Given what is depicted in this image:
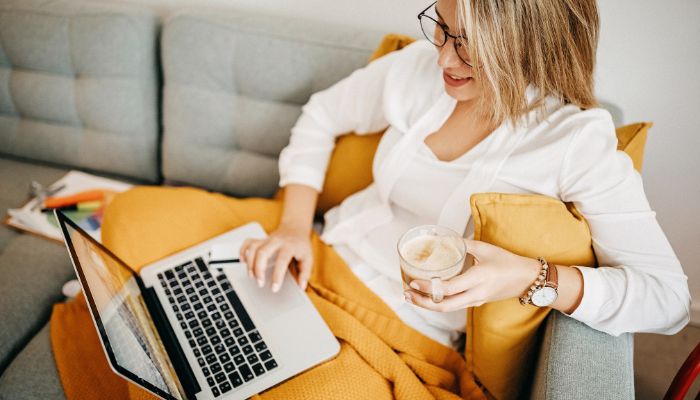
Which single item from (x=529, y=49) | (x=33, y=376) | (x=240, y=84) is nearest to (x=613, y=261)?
(x=529, y=49)

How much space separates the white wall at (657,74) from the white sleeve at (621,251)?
1.52 ft

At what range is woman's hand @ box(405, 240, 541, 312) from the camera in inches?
32.4

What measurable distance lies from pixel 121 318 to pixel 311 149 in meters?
0.66

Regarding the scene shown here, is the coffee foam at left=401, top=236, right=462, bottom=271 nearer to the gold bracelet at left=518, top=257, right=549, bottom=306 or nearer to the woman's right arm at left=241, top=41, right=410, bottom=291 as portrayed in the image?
the gold bracelet at left=518, top=257, right=549, bottom=306

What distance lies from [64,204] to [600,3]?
5.73 ft

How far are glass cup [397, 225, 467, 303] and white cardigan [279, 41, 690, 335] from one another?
7.1 inches

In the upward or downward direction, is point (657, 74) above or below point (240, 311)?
above

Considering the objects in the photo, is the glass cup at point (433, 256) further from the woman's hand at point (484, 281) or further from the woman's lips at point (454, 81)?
the woman's lips at point (454, 81)

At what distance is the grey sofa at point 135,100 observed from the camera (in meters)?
1.45

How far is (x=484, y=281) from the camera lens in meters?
0.83

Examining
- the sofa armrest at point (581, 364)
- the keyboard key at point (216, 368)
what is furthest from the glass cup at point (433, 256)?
the keyboard key at point (216, 368)

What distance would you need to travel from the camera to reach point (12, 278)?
1.40 m

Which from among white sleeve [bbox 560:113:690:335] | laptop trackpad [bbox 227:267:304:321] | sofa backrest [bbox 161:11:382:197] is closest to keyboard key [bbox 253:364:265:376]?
laptop trackpad [bbox 227:267:304:321]

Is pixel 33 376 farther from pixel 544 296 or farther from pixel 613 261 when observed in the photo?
pixel 613 261
